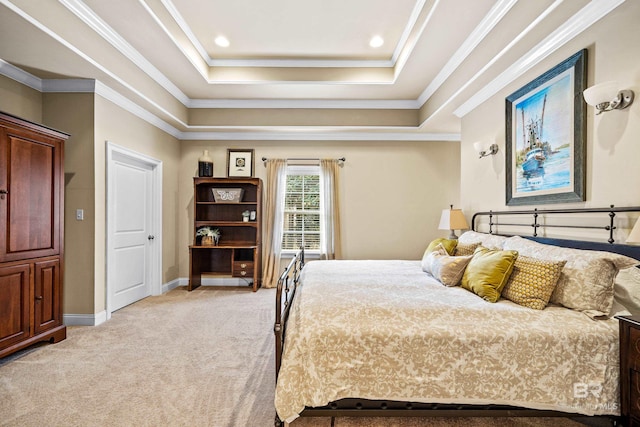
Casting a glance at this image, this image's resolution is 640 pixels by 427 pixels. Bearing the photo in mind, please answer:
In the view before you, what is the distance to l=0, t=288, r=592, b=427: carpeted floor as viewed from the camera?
1844mm

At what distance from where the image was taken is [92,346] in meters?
2.84

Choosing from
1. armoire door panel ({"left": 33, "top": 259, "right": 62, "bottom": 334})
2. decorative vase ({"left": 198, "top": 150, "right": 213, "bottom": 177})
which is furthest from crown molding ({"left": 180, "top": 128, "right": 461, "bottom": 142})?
armoire door panel ({"left": 33, "top": 259, "right": 62, "bottom": 334})

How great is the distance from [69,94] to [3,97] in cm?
52

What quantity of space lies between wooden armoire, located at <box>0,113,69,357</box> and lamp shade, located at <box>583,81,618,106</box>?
4206 millimetres

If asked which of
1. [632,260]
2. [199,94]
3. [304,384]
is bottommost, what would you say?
[304,384]

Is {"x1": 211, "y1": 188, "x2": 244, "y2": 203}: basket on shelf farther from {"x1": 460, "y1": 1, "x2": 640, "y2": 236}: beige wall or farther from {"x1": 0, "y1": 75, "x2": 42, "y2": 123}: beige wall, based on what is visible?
{"x1": 460, "y1": 1, "x2": 640, "y2": 236}: beige wall

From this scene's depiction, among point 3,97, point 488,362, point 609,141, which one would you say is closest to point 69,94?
point 3,97

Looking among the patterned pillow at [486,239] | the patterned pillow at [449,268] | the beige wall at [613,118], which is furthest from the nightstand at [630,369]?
the patterned pillow at [486,239]

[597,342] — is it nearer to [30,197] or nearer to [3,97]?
[30,197]

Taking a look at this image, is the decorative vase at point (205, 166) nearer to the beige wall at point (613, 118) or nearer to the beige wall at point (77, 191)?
the beige wall at point (77, 191)

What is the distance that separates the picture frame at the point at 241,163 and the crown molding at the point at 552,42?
3.40 m

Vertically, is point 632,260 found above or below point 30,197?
below

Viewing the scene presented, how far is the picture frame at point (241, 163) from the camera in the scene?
5.19 meters

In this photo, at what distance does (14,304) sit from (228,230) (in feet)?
9.47
